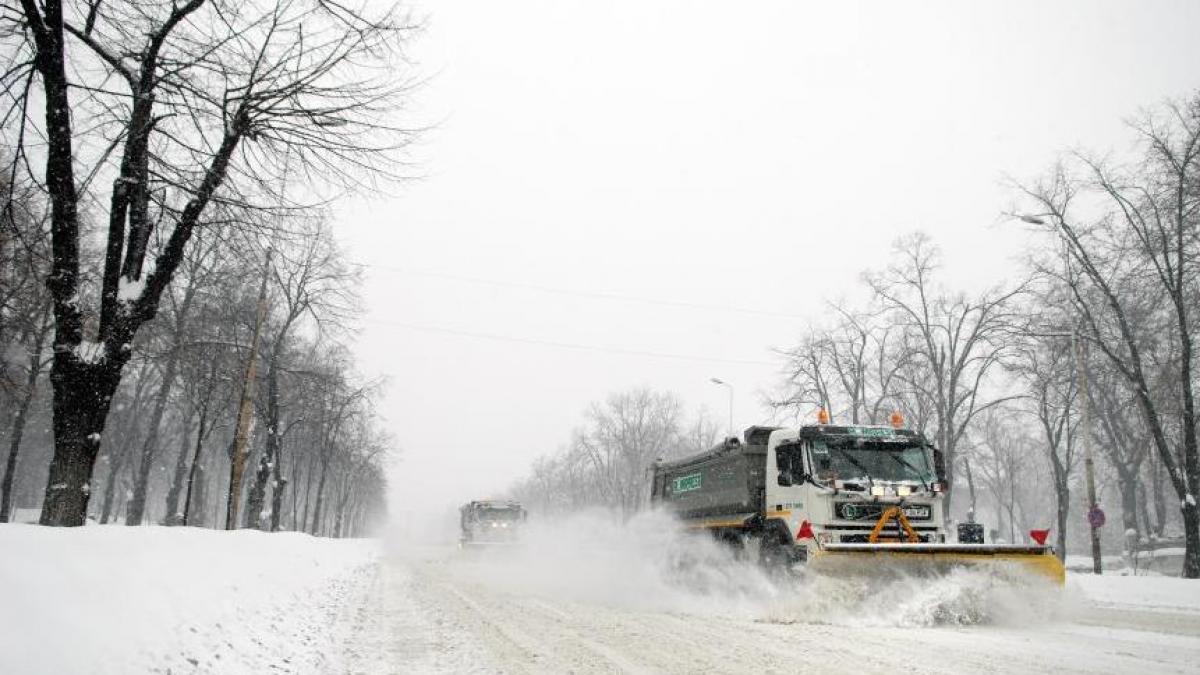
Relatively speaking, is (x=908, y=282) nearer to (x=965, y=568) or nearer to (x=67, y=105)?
(x=965, y=568)

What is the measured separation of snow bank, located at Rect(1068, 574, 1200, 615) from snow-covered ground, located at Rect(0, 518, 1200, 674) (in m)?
0.25

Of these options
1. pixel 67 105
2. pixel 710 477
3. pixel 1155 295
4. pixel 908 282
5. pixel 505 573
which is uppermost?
pixel 908 282

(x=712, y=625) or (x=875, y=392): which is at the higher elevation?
(x=875, y=392)

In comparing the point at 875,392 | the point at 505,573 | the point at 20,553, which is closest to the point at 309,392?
the point at 505,573

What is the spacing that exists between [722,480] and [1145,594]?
31.0 ft

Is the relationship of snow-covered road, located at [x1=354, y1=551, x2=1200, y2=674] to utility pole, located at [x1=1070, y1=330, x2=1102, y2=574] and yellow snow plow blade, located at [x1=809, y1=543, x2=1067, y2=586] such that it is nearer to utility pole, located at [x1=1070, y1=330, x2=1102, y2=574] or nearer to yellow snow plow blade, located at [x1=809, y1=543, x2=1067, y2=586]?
yellow snow plow blade, located at [x1=809, y1=543, x2=1067, y2=586]

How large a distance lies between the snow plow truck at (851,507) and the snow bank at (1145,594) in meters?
4.16

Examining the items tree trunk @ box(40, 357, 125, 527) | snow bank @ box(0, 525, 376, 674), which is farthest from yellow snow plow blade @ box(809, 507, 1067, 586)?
tree trunk @ box(40, 357, 125, 527)

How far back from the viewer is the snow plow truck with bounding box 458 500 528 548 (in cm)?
3109

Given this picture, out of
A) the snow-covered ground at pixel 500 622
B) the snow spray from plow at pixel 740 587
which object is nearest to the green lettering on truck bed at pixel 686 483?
the snow spray from plow at pixel 740 587

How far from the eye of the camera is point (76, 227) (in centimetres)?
915

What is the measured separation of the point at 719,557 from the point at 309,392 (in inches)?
825

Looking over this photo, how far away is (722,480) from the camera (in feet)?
48.1

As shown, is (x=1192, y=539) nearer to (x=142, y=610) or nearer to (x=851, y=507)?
(x=851, y=507)
